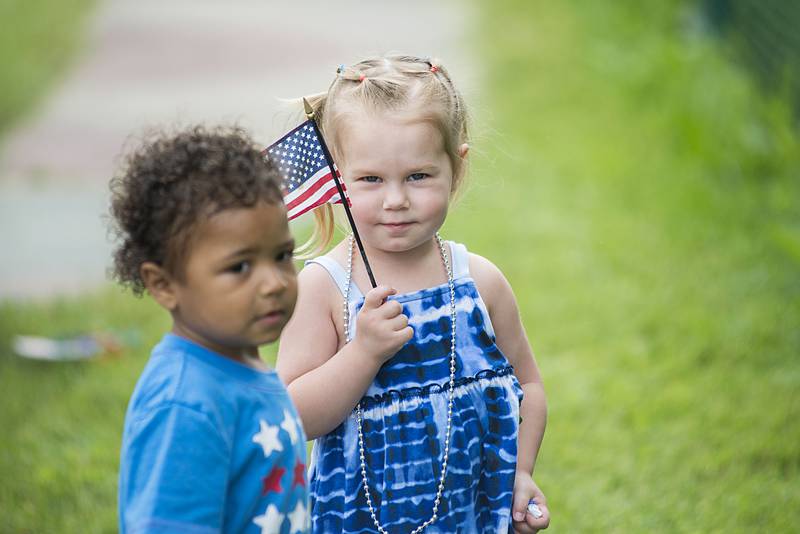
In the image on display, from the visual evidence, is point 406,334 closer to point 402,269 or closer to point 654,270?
point 402,269

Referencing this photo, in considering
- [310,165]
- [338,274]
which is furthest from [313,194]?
[338,274]

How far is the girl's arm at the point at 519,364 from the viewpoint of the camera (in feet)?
8.37

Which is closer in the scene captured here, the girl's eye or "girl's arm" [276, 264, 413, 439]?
the girl's eye

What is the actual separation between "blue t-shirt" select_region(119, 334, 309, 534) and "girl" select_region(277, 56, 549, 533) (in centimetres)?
41

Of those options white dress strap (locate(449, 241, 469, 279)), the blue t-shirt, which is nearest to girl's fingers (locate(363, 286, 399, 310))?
white dress strap (locate(449, 241, 469, 279))

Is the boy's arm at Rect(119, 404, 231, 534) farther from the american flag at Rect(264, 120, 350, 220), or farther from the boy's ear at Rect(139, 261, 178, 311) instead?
the american flag at Rect(264, 120, 350, 220)

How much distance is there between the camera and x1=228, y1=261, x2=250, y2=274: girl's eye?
187cm

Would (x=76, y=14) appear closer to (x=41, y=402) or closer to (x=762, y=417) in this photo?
(x=41, y=402)

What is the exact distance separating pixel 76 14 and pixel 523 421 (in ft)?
34.8

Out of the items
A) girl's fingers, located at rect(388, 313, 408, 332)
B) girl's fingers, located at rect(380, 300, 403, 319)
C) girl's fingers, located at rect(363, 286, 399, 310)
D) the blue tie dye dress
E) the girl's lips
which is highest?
the girl's lips

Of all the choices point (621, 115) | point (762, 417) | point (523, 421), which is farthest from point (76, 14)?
point (523, 421)

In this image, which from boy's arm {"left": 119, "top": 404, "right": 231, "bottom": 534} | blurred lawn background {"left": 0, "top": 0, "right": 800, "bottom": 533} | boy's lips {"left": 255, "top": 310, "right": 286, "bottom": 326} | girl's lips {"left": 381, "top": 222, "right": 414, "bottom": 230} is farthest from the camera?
blurred lawn background {"left": 0, "top": 0, "right": 800, "bottom": 533}

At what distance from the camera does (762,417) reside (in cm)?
428

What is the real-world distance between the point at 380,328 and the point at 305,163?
1.28 ft
